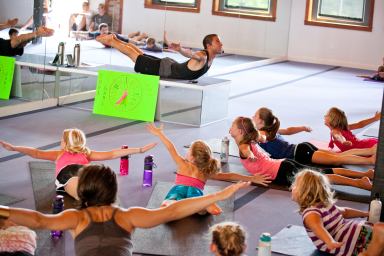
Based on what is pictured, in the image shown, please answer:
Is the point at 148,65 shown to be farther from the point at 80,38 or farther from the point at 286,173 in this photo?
the point at 286,173

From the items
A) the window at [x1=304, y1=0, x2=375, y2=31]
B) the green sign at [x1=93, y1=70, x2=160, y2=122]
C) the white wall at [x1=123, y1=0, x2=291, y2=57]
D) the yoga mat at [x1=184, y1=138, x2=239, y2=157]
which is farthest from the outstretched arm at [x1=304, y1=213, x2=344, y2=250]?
the window at [x1=304, y1=0, x2=375, y2=31]

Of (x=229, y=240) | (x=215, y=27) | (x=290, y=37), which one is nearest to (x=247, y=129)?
(x=229, y=240)

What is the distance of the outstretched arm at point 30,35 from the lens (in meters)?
8.77

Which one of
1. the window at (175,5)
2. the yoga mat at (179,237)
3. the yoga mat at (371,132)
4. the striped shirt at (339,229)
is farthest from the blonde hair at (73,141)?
the window at (175,5)

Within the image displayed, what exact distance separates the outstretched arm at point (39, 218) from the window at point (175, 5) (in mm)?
7518

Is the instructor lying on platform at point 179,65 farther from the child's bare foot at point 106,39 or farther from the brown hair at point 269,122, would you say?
the brown hair at point 269,122

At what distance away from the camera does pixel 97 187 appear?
135 inches

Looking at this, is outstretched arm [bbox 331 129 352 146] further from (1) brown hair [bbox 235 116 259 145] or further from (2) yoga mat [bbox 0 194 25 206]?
(2) yoga mat [bbox 0 194 25 206]

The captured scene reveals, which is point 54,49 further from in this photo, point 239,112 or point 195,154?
point 195,154

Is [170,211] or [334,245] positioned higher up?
[170,211]

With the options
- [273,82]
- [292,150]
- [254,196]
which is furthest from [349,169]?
[273,82]

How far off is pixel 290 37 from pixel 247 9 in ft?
8.36

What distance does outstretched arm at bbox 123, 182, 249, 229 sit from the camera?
3.48 metres

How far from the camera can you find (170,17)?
11344 mm
